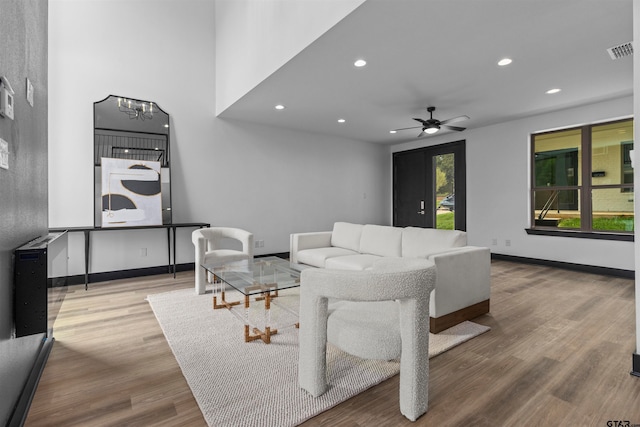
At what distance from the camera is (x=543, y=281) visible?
4.24 metres

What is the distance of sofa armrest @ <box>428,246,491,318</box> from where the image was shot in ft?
8.39

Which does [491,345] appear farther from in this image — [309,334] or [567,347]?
[309,334]

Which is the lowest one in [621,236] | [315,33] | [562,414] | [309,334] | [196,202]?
[562,414]

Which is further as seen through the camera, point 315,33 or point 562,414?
point 315,33

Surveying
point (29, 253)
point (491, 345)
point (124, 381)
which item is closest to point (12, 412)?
point (124, 381)

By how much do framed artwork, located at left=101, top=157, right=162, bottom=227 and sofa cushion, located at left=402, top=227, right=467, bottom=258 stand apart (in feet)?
11.3

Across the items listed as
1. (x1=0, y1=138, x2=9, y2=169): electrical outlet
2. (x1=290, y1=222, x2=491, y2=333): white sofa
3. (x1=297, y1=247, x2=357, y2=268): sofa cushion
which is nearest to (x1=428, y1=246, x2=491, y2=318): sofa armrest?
(x1=290, y1=222, x2=491, y2=333): white sofa

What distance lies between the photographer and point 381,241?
4.04 metres

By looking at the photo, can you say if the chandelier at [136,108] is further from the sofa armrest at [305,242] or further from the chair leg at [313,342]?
the chair leg at [313,342]

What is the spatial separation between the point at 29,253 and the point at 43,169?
3.06ft

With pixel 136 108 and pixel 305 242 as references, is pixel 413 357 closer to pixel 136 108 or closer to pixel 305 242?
pixel 305 242

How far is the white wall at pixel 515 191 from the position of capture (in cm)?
466

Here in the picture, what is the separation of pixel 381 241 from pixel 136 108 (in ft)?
13.0

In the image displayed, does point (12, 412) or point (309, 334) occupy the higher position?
point (309, 334)
